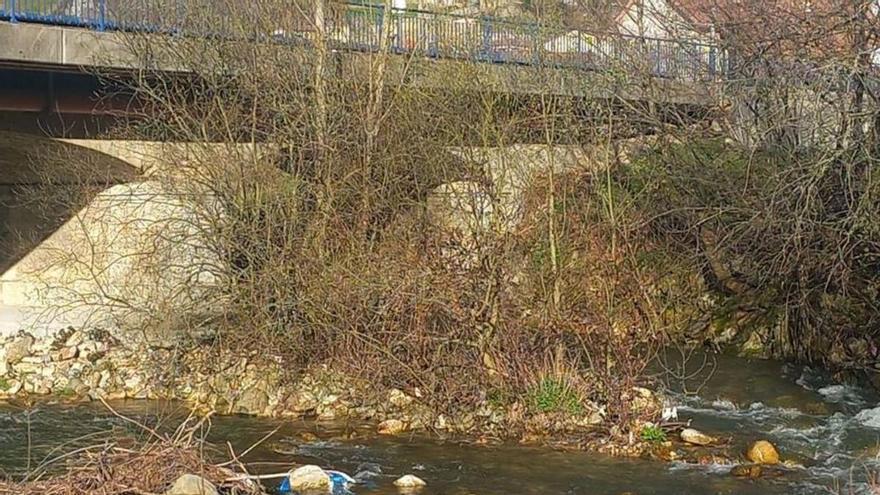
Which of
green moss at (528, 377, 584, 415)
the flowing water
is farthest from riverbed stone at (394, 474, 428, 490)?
green moss at (528, 377, 584, 415)

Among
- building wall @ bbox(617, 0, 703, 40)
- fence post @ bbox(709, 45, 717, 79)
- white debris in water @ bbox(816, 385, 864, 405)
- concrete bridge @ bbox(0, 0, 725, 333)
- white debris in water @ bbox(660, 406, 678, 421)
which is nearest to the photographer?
white debris in water @ bbox(660, 406, 678, 421)

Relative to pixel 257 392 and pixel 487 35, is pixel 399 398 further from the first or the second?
pixel 487 35

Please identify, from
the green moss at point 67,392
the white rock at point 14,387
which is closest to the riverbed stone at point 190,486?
the green moss at point 67,392

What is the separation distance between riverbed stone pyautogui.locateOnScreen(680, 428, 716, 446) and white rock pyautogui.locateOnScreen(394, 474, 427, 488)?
3224mm

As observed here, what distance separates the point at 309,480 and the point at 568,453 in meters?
2.94

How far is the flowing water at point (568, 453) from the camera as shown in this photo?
36.9ft

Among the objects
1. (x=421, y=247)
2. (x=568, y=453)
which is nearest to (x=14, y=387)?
(x=421, y=247)

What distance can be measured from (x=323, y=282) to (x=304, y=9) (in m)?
3.89

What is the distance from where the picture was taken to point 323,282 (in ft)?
48.5

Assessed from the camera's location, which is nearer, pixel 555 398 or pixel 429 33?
pixel 555 398

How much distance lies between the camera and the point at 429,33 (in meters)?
17.3

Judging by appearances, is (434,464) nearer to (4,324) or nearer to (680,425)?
(680,425)

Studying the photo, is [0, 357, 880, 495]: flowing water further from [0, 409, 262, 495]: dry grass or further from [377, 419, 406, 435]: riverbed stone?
[0, 409, 262, 495]: dry grass

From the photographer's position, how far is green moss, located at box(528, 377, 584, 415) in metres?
13.0
